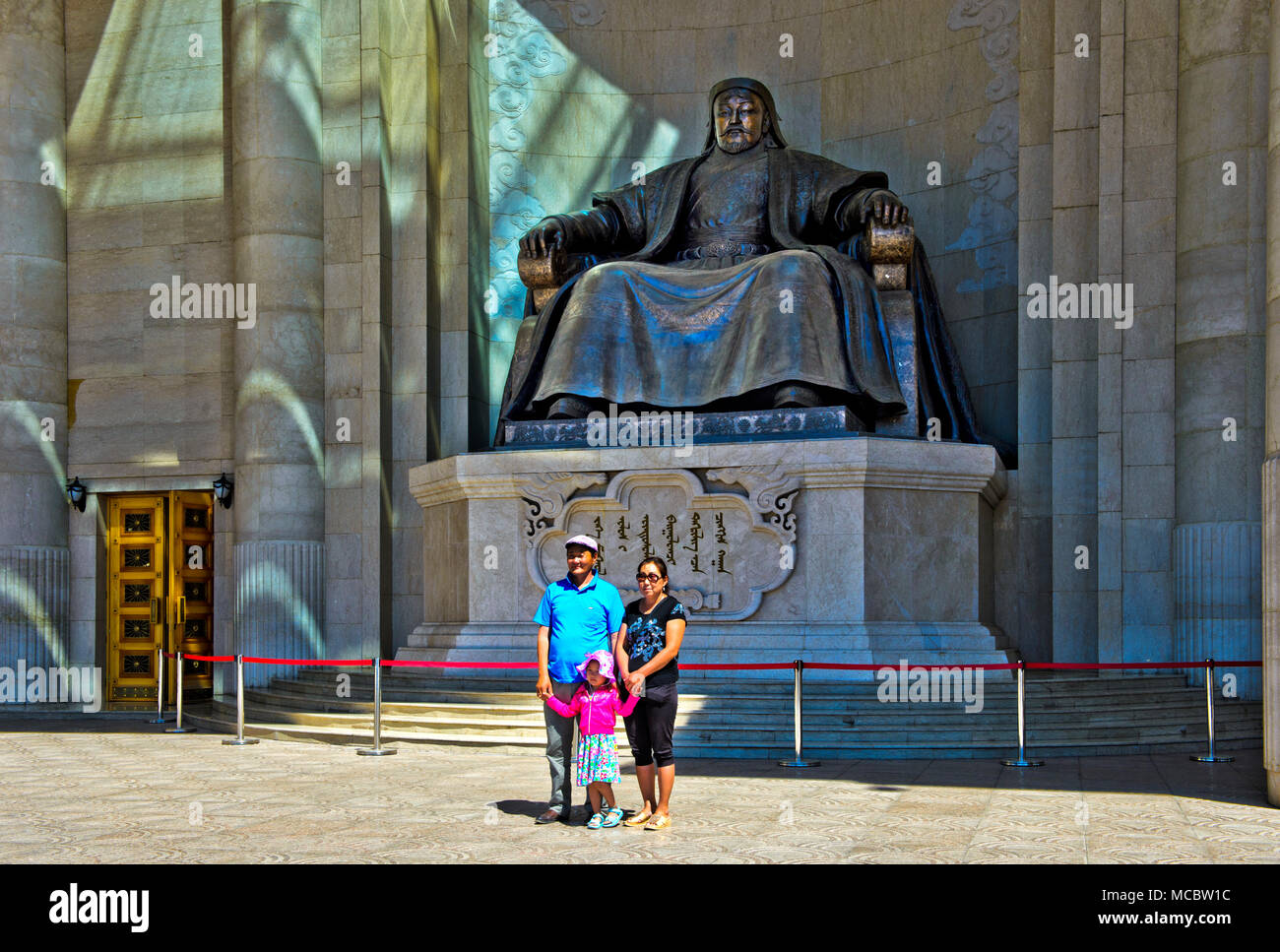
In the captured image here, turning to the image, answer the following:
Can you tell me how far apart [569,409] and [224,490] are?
4317 millimetres

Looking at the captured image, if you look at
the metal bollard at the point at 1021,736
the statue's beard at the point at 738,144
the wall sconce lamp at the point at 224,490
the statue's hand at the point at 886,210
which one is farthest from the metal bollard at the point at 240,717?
the statue's beard at the point at 738,144

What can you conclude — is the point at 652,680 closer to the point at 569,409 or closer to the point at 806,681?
the point at 806,681

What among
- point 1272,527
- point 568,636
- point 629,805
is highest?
point 1272,527

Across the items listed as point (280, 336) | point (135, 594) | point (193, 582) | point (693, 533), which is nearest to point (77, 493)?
point (135, 594)

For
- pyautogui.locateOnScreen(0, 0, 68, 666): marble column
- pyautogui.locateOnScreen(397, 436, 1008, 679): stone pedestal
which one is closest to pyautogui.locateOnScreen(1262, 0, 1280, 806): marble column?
pyautogui.locateOnScreen(397, 436, 1008, 679): stone pedestal

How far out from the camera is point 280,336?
13.9 metres

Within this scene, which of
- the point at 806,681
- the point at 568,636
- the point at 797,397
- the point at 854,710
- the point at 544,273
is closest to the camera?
the point at 568,636

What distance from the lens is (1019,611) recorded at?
41.7 ft

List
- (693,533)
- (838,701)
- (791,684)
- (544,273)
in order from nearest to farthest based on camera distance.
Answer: (838,701), (791,684), (693,533), (544,273)

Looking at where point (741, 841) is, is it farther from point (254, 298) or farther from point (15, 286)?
point (15, 286)

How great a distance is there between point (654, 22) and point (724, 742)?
9536 mm

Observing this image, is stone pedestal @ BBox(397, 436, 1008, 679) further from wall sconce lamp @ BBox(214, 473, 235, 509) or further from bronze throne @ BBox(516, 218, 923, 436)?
wall sconce lamp @ BBox(214, 473, 235, 509)

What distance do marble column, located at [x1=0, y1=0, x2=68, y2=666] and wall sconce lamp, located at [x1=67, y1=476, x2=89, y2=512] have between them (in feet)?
0.37

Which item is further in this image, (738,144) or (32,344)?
(32,344)
